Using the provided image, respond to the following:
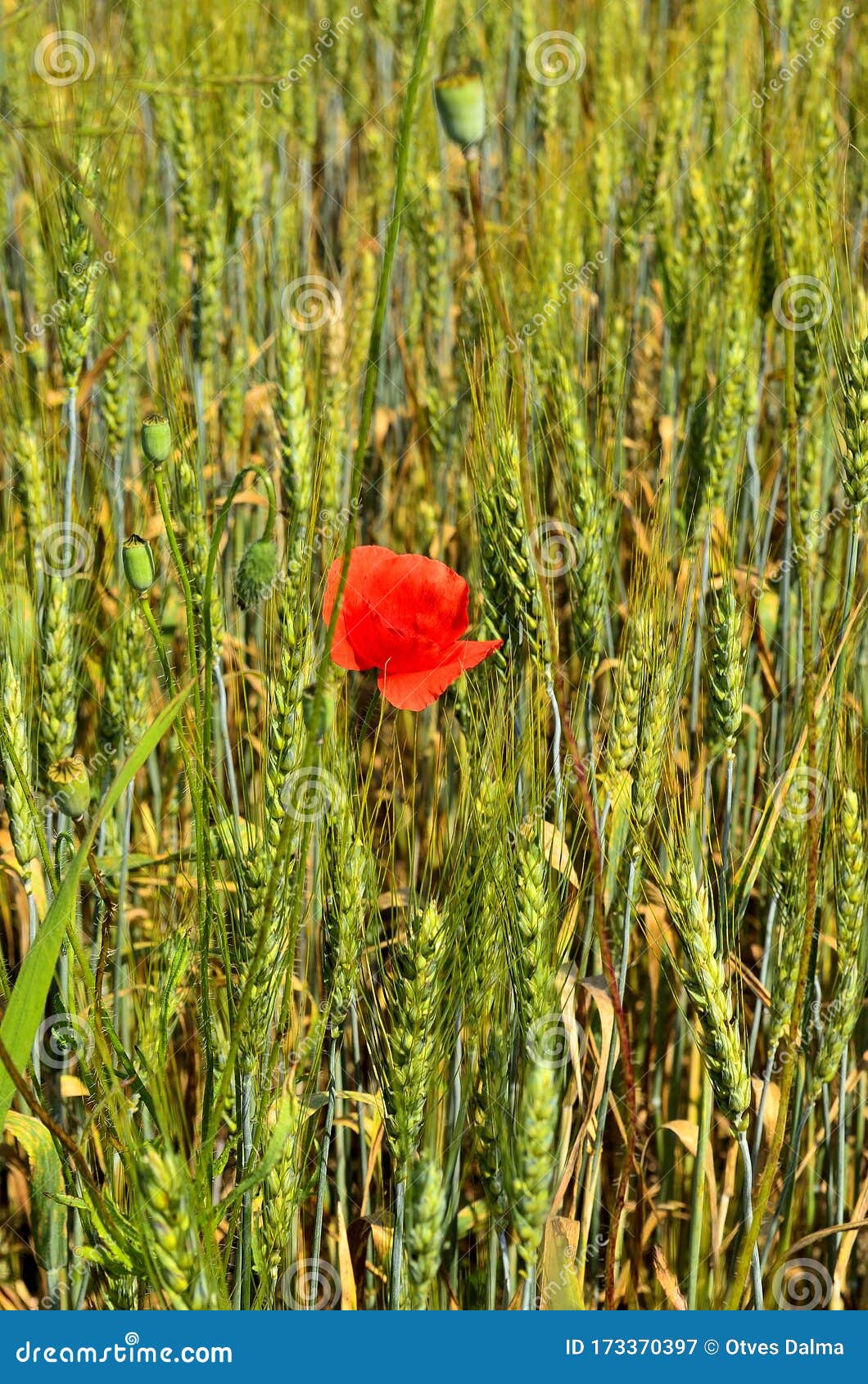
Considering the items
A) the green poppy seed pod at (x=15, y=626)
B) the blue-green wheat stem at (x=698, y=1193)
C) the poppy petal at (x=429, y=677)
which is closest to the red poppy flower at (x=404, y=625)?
the poppy petal at (x=429, y=677)

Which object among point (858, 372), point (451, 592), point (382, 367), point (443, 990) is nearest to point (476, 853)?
point (443, 990)

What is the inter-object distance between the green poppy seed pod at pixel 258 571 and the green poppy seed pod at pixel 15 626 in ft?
0.81

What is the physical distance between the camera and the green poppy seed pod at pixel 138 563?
93 centimetres

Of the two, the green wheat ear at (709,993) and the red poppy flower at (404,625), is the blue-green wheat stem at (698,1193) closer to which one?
the green wheat ear at (709,993)

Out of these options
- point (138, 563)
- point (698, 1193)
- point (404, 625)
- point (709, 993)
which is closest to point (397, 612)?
point (404, 625)

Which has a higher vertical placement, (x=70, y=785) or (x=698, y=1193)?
(x=70, y=785)

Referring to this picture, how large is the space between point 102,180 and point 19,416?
0.32 metres

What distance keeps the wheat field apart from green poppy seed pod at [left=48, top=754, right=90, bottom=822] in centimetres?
4

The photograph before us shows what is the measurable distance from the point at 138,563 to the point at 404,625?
351 mm

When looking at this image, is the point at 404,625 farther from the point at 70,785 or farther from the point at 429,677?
the point at 70,785

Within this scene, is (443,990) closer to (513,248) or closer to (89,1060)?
(89,1060)

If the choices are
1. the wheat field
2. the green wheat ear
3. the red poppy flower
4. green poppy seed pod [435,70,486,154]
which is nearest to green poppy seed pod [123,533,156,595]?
the wheat field

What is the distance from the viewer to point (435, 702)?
1.28 meters

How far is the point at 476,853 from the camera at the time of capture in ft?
3.22
